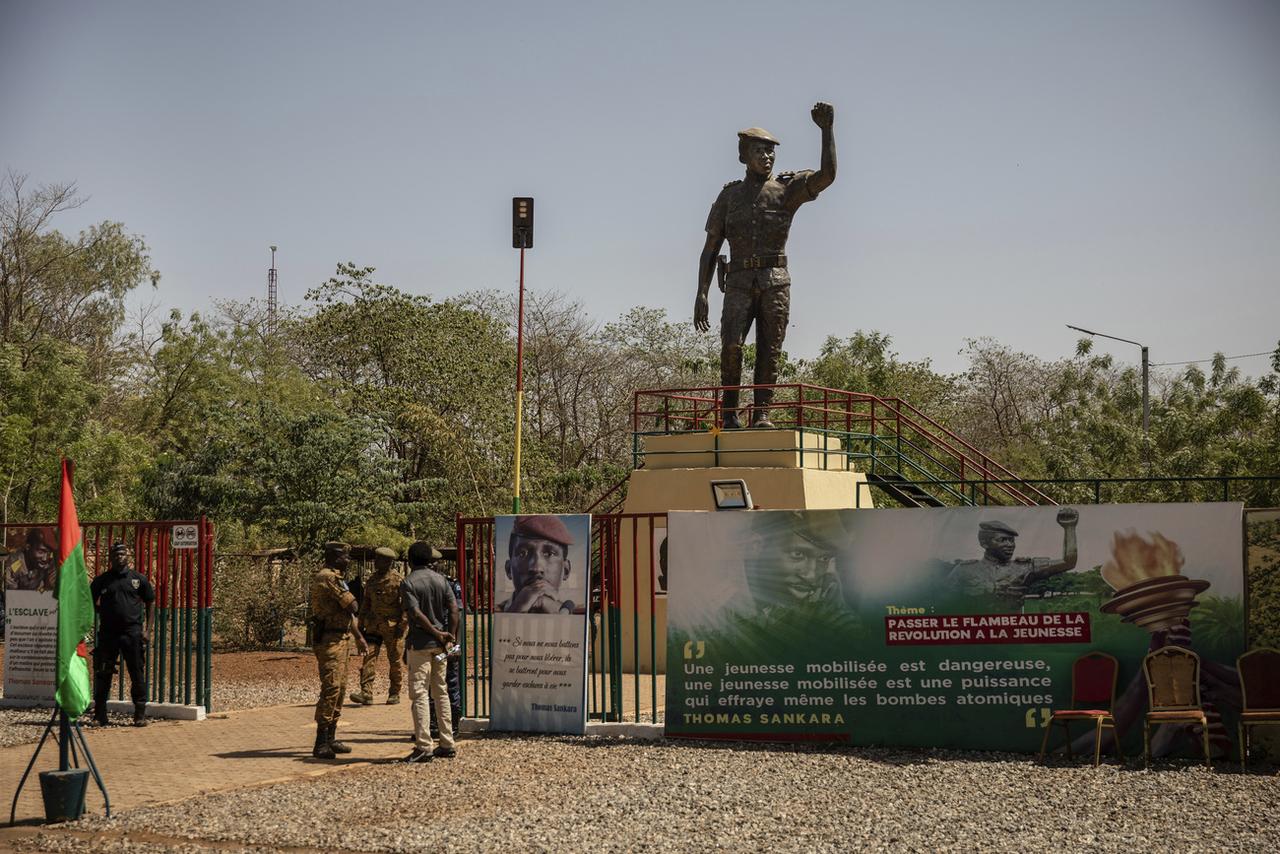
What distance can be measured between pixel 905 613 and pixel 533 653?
3.77 metres

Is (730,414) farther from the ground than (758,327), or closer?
closer

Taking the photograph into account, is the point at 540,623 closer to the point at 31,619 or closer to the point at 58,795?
the point at 58,795

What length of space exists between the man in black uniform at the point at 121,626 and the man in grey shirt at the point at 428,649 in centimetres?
418

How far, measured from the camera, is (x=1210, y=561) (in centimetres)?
1146

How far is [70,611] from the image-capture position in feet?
32.5

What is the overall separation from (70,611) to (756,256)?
1278 cm

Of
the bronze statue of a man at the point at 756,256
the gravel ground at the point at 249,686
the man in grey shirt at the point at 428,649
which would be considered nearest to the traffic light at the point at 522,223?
the bronze statue of a man at the point at 756,256

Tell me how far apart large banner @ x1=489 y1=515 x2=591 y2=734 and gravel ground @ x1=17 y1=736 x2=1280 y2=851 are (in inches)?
51.0

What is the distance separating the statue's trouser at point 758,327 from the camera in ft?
67.1

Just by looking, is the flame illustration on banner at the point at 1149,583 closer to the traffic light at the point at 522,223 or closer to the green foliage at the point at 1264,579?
the green foliage at the point at 1264,579

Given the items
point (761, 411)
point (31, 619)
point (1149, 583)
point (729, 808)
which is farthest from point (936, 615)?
point (31, 619)

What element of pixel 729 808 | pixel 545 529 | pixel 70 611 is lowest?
pixel 729 808

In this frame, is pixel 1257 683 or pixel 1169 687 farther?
pixel 1169 687

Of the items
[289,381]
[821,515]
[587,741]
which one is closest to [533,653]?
[587,741]
